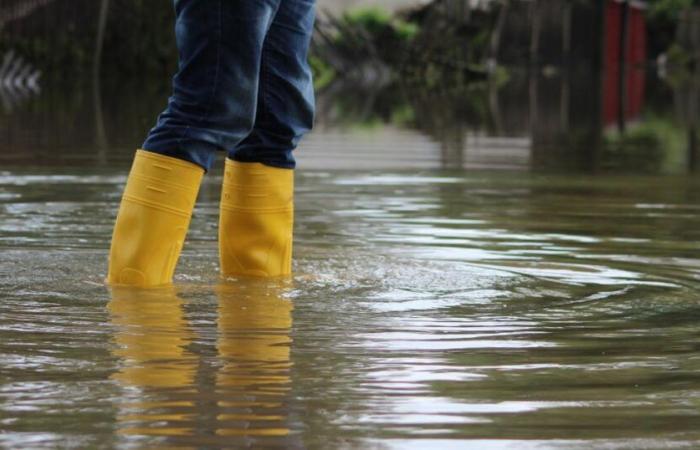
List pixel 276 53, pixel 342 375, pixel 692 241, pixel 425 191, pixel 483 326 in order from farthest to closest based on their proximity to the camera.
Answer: pixel 425 191
pixel 692 241
pixel 276 53
pixel 483 326
pixel 342 375

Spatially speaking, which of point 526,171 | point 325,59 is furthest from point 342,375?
point 325,59

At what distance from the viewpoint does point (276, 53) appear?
13.5 feet

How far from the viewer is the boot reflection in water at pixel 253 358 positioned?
248cm

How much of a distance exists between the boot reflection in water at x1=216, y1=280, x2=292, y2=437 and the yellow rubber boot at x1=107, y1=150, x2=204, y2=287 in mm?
156

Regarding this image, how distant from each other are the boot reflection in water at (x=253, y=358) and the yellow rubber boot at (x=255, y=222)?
13cm

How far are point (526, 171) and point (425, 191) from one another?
151 cm

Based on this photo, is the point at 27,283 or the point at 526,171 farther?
the point at 526,171

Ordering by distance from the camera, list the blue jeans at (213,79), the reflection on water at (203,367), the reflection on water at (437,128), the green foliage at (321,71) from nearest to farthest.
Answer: the reflection on water at (203,367) < the blue jeans at (213,79) < the reflection on water at (437,128) < the green foliage at (321,71)

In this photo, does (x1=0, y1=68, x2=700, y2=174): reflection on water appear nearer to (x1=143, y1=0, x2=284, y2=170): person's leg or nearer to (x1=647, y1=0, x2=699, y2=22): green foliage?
(x1=143, y1=0, x2=284, y2=170): person's leg

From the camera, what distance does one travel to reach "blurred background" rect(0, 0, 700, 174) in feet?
31.9

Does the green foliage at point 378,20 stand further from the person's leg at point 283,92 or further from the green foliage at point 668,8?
the person's leg at point 283,92

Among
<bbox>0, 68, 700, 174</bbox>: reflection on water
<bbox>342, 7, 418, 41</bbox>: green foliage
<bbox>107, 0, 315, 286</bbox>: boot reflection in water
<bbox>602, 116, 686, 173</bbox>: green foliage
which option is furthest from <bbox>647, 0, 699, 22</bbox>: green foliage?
<bbox>107, 0, 315, 286</bbox>: boot reflection in water

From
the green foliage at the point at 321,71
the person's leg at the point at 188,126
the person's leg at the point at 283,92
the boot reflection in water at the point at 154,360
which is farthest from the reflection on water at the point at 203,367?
the green foliage at the point at 321,71

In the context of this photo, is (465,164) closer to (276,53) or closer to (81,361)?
(276,53)
